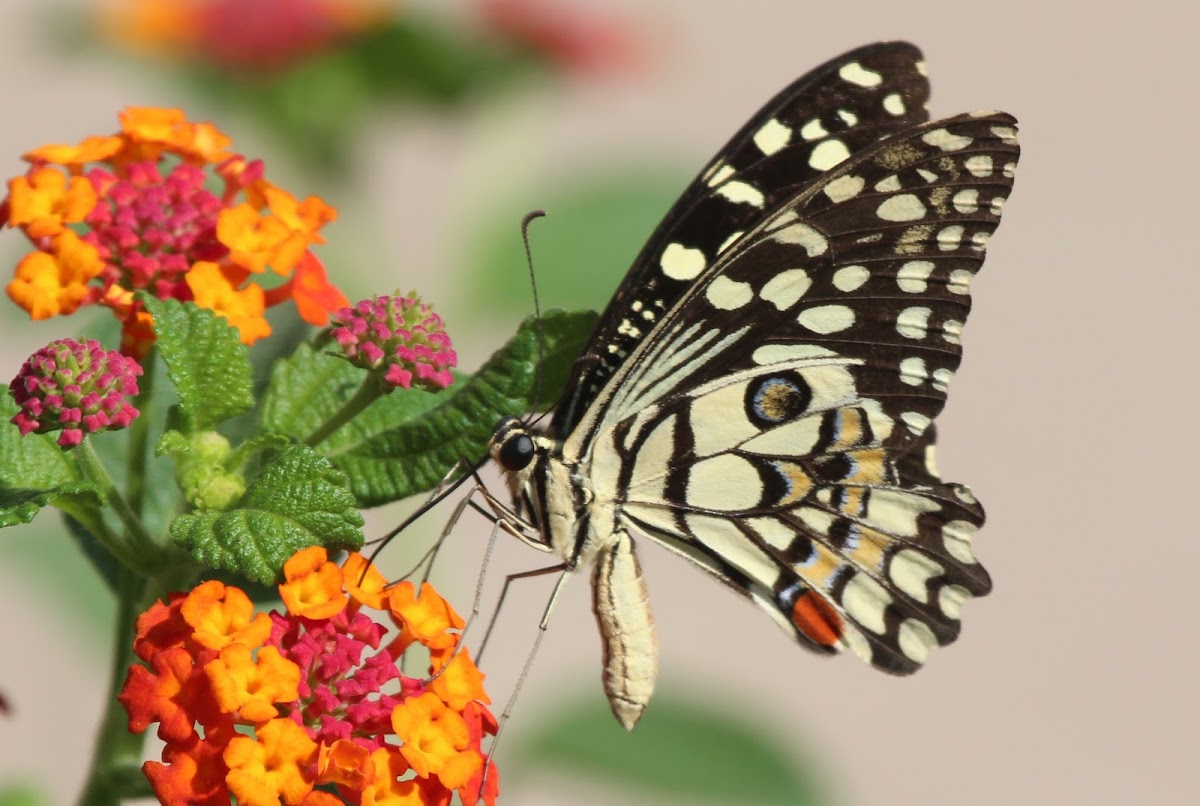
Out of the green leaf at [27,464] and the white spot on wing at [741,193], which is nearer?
the green leaf at [27,464]

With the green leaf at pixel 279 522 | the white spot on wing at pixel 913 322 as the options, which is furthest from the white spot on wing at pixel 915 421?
the green leaf at pixel 279 522

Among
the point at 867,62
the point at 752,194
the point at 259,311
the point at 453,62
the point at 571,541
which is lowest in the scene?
the point at 571,541

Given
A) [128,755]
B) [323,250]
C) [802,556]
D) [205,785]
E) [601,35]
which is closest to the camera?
[205,785]

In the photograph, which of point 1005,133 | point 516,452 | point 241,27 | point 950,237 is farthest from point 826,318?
point 241,27

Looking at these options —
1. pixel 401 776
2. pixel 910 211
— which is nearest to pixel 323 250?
pixel 910 211

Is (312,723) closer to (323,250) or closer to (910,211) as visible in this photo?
(910,211)

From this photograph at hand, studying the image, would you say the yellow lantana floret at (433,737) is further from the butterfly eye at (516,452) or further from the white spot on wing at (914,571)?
the white spot on wing at (914,571)

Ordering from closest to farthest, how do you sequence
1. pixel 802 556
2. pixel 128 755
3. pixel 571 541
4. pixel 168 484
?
pixel 128 755
pixel 168 484
pixel 571 541
pixel 802 556
